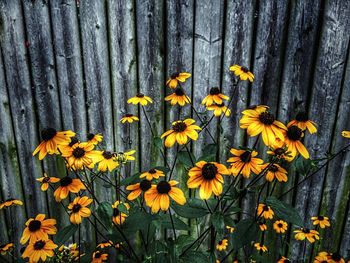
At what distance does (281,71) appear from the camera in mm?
2318

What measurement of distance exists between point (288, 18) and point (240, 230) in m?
1.49

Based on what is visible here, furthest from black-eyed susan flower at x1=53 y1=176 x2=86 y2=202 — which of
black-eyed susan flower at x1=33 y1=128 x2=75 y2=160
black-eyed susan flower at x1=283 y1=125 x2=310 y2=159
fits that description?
black-eyed susan flower at x1=283 y1=125 x2=310 y2=159

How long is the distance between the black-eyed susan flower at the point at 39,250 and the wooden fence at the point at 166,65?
1033mm

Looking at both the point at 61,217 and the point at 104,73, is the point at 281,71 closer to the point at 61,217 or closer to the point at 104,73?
the point at 104,73

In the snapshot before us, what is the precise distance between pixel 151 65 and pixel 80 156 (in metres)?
1.06

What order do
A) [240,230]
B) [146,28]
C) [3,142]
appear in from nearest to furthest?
[240,230] → [146,28] → [3,142]

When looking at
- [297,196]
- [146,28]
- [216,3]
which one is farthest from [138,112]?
[297,196]

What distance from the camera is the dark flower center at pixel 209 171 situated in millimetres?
1373

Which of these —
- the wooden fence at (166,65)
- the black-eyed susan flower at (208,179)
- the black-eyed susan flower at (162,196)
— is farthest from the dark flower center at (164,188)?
the wooden fence at (166,65)

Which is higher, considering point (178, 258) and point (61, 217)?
point (178, 258)

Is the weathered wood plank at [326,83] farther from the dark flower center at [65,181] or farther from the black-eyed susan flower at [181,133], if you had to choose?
the dark flower center at [65,181]

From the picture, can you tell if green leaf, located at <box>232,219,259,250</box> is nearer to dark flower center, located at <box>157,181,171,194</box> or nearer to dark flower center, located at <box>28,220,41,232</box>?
dark flower center, located at <box>157,181,171,194</box>

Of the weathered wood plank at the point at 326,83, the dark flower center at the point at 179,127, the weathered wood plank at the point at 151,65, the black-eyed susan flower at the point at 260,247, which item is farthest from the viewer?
the black-eyed susan flower at the point at 260,247

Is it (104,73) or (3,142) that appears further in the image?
(3,142)
